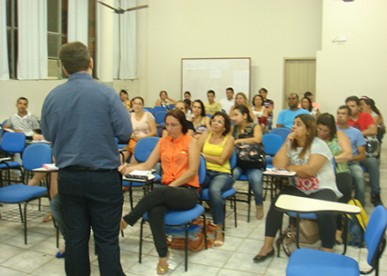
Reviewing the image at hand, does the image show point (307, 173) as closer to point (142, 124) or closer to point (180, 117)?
point (180, 117)

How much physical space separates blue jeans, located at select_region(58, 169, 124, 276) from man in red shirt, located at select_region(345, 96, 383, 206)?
3469 millimetres

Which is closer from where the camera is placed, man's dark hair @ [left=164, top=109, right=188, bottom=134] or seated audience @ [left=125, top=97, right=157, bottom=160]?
man's dark hair @ [left=164, top=109, right=188, bottom=134]

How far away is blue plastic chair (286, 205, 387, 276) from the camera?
6.86 feet

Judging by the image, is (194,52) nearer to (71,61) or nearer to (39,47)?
(39,47)

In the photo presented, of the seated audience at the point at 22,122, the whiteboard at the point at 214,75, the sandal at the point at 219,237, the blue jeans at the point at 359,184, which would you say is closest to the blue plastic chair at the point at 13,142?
the seated audience at the point at 22,122

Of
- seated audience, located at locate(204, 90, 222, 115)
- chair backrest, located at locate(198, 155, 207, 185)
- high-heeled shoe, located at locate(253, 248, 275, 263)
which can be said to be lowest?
high-heeled shoe, located at locate(253, 248, 275, 263)

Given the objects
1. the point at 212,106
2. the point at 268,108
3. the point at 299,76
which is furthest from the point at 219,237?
the point at 299,76

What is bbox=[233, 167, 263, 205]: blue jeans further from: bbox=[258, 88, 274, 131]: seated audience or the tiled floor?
bbox=[258, 88, 274, 131]: seated audience

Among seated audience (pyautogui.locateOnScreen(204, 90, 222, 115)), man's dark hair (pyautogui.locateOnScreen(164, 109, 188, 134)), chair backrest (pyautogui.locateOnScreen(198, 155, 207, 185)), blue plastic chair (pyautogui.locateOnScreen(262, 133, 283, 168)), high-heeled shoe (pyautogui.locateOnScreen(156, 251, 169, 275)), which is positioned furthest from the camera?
seated audience (pyautogui.locateOnScreen(204, 90, 222, 115))

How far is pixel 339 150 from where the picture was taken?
404 centimetres

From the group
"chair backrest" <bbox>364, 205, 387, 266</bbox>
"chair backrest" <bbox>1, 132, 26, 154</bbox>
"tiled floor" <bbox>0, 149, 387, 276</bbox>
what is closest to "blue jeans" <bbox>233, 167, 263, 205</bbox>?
"tiled floor" <bbox>0, 149, 387, 276</bbox>

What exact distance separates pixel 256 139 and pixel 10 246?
8.99 feet

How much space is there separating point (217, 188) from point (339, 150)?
1246mm

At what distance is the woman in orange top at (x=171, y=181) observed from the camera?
3.15 metres
